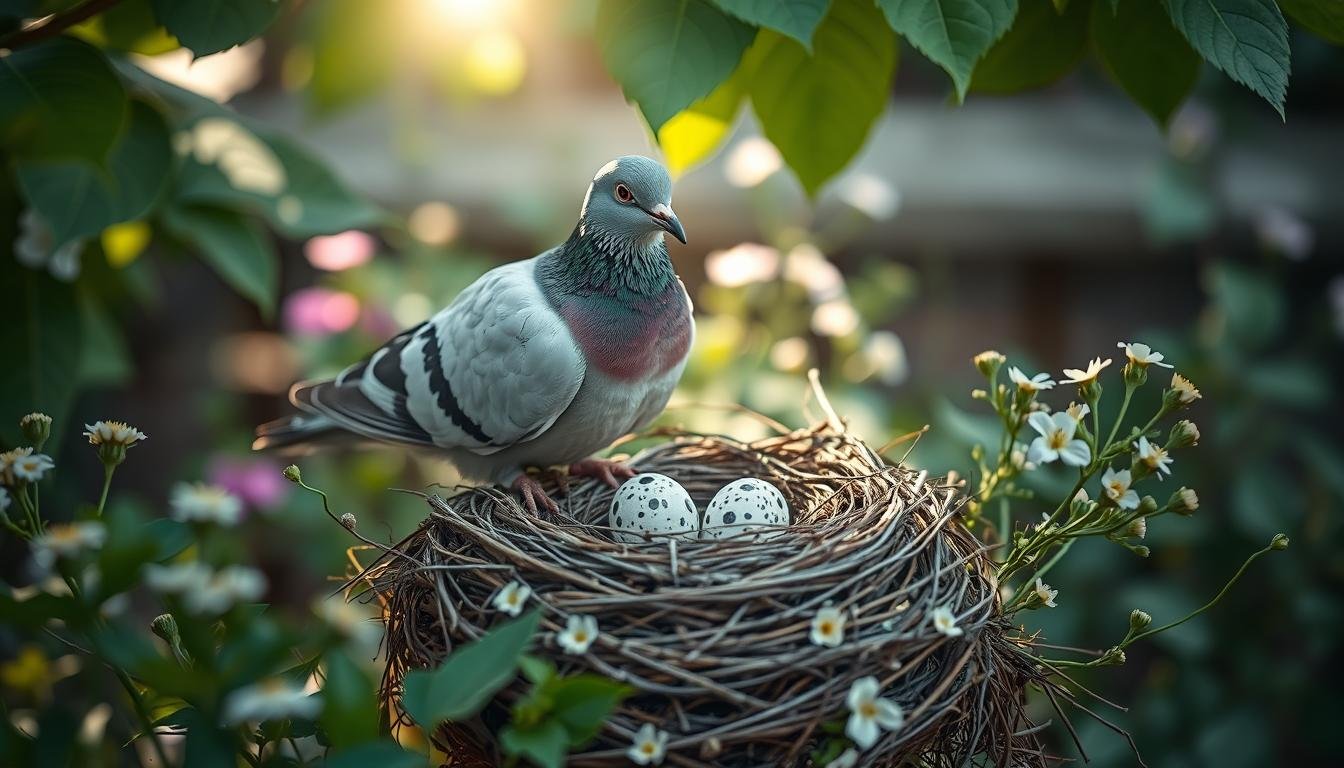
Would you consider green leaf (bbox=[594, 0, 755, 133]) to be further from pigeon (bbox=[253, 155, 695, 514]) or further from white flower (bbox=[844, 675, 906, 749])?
white flower (bbox=[844, 675, 906, 749])

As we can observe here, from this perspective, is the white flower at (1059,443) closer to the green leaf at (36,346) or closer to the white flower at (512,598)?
the white flower at (512,598)

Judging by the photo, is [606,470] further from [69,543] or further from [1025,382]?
[69,543]

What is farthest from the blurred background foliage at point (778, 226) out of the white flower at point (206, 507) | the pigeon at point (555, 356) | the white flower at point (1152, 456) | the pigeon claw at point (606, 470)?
the pigeon claw at point (606, 470)

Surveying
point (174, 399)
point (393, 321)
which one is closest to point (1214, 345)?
point (393, 321)

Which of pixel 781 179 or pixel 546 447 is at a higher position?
pixel 546 447

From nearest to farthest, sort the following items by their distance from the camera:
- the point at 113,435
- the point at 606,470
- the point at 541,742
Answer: the point at 541,742 < the point at 113,435 < the point at 606,470

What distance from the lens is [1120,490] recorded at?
1.12 meters

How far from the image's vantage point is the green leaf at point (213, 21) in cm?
116

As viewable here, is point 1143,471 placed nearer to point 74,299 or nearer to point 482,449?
point 482,449

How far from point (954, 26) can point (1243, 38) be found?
0.32m

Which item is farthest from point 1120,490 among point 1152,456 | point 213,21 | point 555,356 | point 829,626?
point 213,21

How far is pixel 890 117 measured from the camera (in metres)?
3.25

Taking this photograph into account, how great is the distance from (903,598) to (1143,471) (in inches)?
11.5

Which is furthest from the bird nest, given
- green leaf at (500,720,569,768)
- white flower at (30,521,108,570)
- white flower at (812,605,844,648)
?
white flower at (30,521,108,570)
